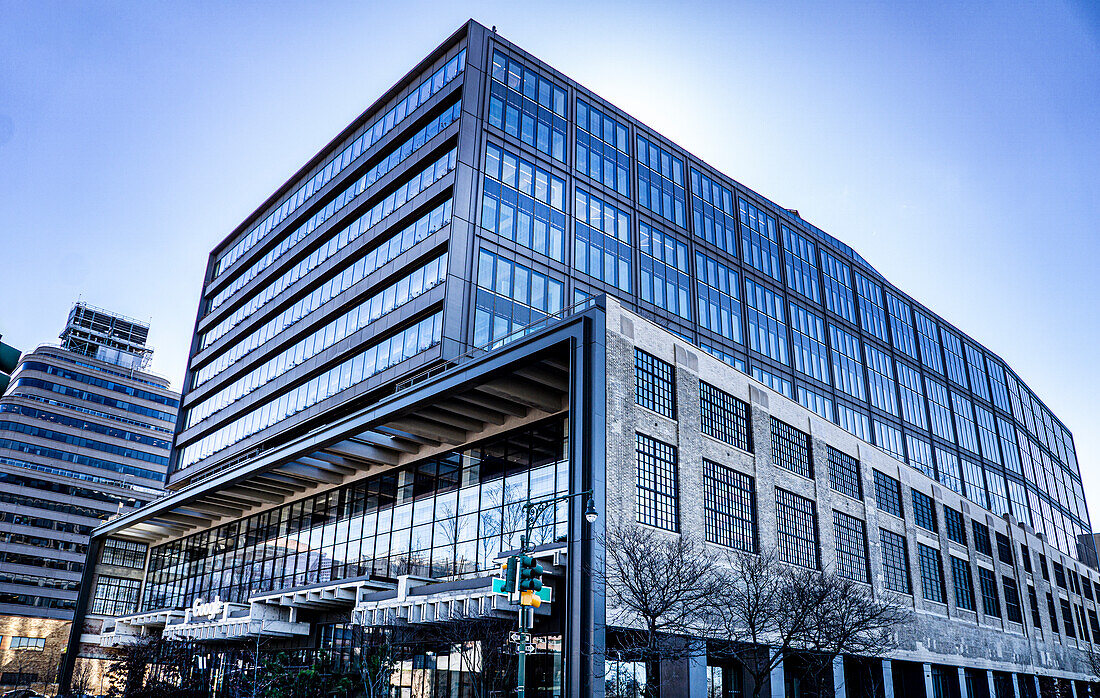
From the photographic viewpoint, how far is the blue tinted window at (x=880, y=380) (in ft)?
217

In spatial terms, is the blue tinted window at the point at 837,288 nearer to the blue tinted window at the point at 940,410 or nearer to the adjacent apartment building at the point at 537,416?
the adjacent apartment building at the point at 537,416

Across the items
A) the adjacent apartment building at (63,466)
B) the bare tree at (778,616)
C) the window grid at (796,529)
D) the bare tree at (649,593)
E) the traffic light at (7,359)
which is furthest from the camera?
the adjacent apartment building at (63,466)

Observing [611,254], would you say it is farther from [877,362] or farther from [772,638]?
[877,362]

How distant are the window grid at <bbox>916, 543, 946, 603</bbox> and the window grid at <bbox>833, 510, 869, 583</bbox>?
781 cm

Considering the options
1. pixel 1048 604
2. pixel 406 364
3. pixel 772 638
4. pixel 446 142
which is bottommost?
pixel 772 638

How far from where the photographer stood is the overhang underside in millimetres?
33719

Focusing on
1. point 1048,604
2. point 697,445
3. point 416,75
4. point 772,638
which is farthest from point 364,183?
point 1048,604

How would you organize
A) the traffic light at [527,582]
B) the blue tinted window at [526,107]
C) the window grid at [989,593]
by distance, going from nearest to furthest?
the traffic light at [527,582], the blue tinted window at [526,107], the window grid at [989,593]

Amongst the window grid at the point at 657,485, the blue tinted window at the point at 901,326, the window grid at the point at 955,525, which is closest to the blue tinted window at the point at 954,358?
the blue tinted window at the point at 901,326

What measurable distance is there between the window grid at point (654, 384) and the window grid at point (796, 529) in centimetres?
915

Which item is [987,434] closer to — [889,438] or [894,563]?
[889,438]

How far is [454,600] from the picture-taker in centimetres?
3086

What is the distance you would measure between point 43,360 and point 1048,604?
133906 mm

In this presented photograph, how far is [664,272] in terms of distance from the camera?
51.8m
